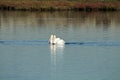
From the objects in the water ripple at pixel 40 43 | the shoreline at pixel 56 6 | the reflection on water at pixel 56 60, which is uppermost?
the shoreline at pixel 56 6

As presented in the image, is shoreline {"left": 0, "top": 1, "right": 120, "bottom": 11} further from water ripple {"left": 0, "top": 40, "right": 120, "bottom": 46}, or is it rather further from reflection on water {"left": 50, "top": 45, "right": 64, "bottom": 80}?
reflection on water {"left": 50, "top": 45, "right": 64, "bottom": 80}

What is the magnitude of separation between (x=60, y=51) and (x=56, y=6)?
3766 cm

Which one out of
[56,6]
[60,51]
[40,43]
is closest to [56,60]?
[60,51]

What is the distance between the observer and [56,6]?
72188 mm

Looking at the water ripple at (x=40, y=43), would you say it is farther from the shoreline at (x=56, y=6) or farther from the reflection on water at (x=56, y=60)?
the shoreline at (x=56, y=6)

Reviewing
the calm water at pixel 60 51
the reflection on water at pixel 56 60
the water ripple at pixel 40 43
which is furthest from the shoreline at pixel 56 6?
the reflection on water at pixel 56 60

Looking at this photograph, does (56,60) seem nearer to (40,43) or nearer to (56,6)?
(40,43)

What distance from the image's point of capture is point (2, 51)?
1328 inches

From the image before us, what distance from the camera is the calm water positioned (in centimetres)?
2747

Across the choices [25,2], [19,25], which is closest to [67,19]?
[19,25]

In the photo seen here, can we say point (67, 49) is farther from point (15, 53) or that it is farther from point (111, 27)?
point (111, 27)

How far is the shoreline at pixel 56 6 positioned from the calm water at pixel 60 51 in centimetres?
1524

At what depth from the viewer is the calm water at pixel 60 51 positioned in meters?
27.5

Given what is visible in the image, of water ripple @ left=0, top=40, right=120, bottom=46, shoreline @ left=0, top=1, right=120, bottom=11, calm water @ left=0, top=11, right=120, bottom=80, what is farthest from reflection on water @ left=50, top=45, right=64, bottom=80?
shoreline @ left=0, top=1, right=120, bottom=11
